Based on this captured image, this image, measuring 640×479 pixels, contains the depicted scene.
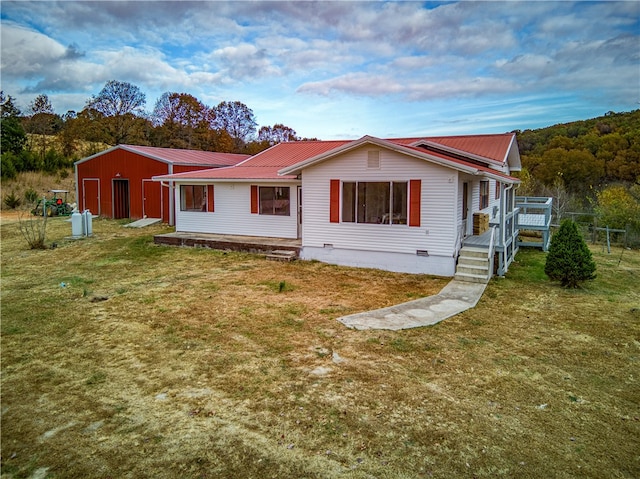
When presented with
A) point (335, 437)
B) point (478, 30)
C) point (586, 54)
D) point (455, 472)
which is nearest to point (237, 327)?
point (335, 437)

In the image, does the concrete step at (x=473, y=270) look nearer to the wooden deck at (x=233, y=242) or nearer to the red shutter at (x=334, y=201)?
the red shutter at (x=334, y=201)

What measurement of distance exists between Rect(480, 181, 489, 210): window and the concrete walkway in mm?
6609

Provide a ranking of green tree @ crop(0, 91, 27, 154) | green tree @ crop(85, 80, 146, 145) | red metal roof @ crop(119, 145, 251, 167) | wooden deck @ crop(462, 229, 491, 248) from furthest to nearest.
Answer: green tree @ crop(85, 80, 146, 145), green tree @ crop(0, 91, 27, 154), red metal roof @ crop(119, 145, 251, 167), wooden deck @ crop(462, 229, 491, 248)

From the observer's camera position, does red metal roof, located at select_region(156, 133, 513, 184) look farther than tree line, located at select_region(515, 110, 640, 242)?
No

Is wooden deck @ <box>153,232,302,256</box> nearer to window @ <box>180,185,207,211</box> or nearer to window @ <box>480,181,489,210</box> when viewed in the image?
window @ <box>180,185,207,211</box>

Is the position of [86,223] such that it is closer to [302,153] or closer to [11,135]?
[302,153]

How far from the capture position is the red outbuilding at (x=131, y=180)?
2027 cm

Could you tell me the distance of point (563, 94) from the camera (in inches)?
822

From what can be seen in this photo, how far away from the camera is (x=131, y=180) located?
21.1 metres

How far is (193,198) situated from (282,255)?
577 cm

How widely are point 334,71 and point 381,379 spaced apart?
16.2 m

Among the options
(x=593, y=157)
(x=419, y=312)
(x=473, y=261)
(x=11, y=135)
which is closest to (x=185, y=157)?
(x=473, y=261)

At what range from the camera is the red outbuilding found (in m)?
20.3

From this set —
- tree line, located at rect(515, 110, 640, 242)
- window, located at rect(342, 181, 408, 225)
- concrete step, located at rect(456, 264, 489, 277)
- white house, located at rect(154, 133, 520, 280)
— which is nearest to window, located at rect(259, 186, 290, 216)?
white house, located at rect(154, 133, 520, 280)
